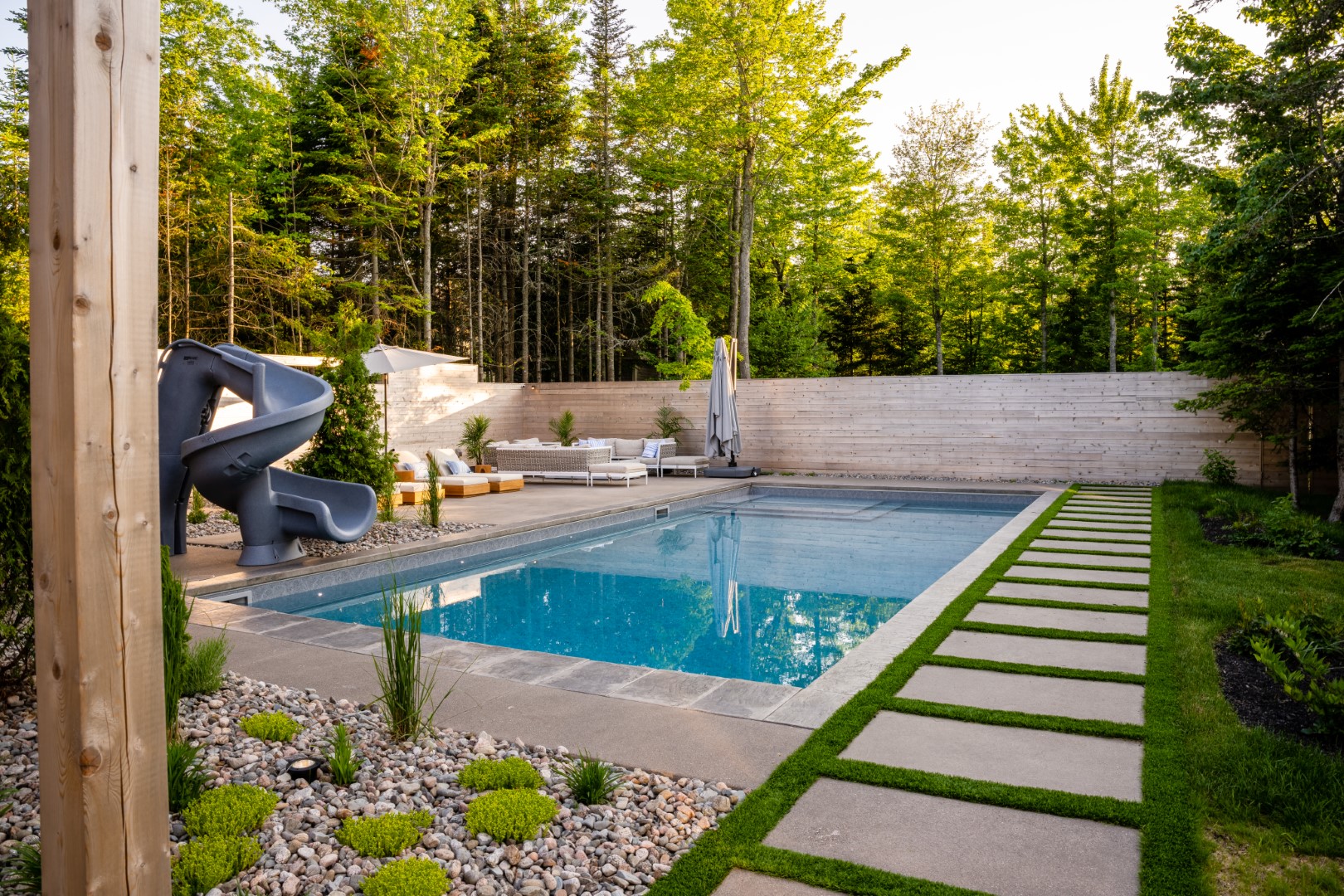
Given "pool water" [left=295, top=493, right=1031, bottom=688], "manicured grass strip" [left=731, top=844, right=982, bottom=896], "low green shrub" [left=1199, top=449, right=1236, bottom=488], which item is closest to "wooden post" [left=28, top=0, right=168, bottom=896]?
"manicured grass strip" [left=731, top=844, right=982, bottom=896]

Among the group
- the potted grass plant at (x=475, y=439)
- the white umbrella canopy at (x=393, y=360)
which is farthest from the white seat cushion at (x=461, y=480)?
the potted grass plant at (x=475, y=439)

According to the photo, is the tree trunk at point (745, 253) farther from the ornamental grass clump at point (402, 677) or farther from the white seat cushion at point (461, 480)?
the ornamental grass clump at point (402, 677)

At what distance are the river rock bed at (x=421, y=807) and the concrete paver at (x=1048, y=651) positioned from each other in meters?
2.15

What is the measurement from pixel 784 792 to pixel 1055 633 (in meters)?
2.69

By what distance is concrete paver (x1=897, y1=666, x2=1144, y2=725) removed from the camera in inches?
134

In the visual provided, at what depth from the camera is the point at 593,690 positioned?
3.74 m

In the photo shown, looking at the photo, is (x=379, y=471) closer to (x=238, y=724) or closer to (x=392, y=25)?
(x=238, y=724)

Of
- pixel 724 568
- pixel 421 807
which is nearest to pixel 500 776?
pixel 421 807

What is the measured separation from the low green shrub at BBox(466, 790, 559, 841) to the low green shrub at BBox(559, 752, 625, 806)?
104 mm

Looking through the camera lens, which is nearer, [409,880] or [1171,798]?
[409,880]

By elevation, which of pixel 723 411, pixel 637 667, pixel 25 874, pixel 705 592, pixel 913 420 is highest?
pixel 723 411

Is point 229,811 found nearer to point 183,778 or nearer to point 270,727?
point 183,778

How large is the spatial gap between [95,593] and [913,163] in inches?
870

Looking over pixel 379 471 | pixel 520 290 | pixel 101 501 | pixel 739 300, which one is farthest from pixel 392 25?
pixel 101 501
